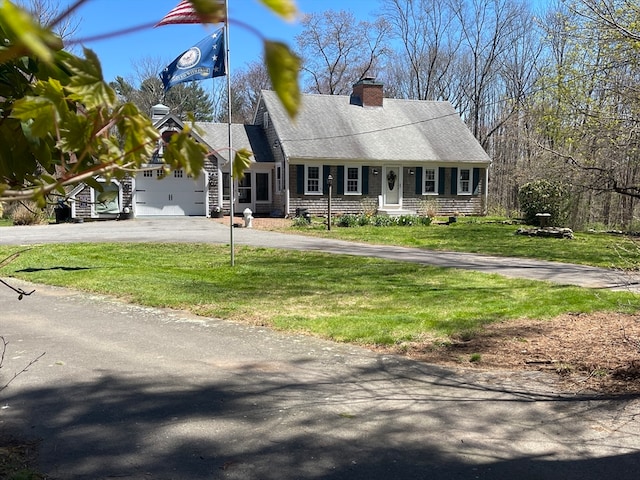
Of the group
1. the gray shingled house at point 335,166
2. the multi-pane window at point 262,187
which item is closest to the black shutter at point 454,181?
the gray shingled house at point 335,166

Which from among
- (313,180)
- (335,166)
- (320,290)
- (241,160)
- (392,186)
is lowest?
(320,290)

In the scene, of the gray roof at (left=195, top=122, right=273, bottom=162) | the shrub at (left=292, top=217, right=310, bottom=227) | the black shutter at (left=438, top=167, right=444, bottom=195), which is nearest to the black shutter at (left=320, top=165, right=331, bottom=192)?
the gray roof at (left=195, top=122, right=273, bottom=162)

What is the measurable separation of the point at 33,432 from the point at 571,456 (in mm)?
3790

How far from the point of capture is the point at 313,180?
2747 cm

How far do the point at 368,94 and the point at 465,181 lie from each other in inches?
288

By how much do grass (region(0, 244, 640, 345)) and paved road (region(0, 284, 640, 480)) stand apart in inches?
48.7

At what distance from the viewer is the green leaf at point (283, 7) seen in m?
0.75

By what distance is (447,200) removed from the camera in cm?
2989

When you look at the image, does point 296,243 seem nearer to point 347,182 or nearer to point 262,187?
point 347,182

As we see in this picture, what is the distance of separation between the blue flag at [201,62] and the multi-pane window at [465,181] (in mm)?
20709

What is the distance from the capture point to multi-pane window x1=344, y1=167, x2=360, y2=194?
92.3 feet

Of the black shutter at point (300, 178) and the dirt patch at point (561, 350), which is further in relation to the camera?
the black shutter at point (300, 178)

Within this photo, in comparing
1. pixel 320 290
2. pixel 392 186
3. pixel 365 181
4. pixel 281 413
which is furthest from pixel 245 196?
pixel 281 413

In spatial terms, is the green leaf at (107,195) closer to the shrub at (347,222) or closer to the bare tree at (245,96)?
the shrub at (347,222)
